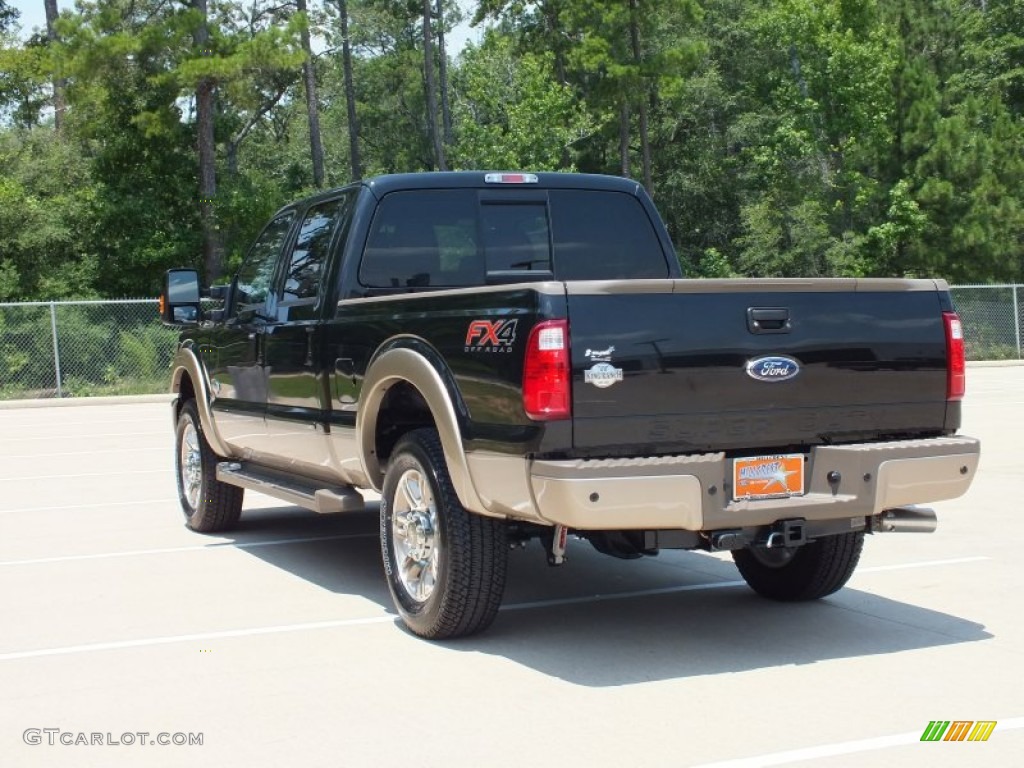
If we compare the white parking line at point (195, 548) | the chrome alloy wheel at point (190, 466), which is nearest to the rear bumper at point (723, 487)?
the white parking line at point (195, 548)

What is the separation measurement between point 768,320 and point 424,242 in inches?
97.7

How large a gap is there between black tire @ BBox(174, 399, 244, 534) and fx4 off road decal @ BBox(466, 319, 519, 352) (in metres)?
4.26

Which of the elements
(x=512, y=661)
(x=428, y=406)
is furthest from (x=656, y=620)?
(x=428, y=406)

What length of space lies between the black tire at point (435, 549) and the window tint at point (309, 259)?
1.54m

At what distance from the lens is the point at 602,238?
26.6 feet

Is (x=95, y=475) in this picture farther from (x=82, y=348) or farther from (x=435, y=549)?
(x=82, y=348)

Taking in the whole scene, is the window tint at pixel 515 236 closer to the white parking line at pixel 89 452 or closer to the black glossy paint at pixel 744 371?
the black glossy paint at pixel 744 371

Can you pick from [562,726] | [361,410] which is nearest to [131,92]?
[361,410]

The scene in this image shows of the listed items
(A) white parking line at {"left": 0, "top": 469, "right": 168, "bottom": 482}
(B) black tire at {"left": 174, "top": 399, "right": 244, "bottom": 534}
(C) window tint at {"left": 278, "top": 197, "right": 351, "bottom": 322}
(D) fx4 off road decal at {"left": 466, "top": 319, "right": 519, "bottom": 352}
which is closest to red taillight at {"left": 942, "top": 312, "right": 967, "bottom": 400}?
(D) fx4 off road decal at {"left": 466, "top": 319, "right": 519, "bottom": 352}

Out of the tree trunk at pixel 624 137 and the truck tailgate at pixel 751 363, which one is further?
the tree trunk at pixel 624 137

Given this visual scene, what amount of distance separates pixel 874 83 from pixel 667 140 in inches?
480

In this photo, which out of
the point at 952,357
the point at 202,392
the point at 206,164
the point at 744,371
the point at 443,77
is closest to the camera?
the point at 744,371

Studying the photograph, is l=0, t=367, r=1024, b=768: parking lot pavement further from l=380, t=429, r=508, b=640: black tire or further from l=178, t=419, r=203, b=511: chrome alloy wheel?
l=178, t=419, r=203, b=511: chrome alloy wheel

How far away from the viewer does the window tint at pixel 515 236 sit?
25.6 feet
